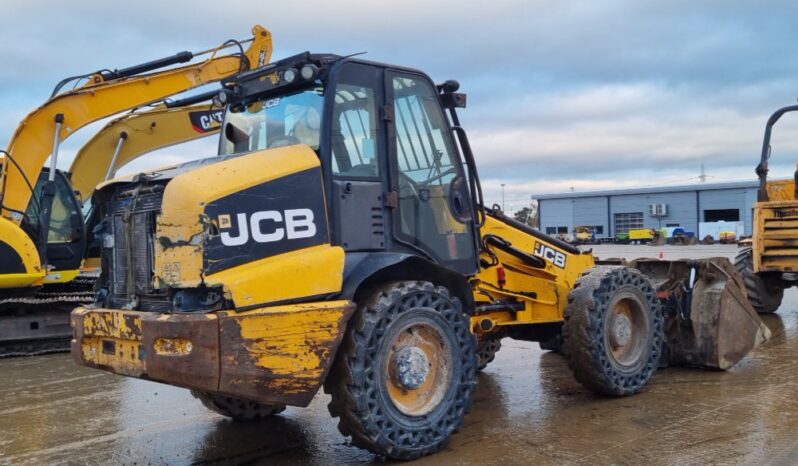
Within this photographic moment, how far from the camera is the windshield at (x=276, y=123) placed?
197 inches

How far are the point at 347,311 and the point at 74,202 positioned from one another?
7870mm

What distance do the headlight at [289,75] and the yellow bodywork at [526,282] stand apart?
2185mm

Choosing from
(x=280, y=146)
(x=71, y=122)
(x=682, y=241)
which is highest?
(x=71, y=122)

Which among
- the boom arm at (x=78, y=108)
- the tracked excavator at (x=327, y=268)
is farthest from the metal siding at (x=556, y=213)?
the tracked excavator at (x=327, y=268)

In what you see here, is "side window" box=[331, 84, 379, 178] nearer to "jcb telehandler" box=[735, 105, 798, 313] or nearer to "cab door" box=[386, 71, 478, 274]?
"cab door" box=[386, 71, 478, 274]

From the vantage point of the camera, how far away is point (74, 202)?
35.8 feet

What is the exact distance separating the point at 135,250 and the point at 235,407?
67.8 inches

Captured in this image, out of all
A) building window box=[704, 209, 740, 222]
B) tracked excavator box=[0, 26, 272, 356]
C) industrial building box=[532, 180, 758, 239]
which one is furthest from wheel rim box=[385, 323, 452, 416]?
building window box=[704, 209, 740, 222]

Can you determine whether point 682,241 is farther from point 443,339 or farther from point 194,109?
point 443,339

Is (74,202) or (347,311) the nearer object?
(347,311)

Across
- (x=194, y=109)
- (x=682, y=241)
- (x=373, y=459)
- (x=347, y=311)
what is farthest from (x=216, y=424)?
(x=682, y=241)

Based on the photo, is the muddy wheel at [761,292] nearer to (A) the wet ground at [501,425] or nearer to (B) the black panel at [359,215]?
(A) the wet ground at [501,425]

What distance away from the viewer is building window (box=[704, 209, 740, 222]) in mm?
57125

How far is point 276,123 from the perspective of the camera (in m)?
5.30
